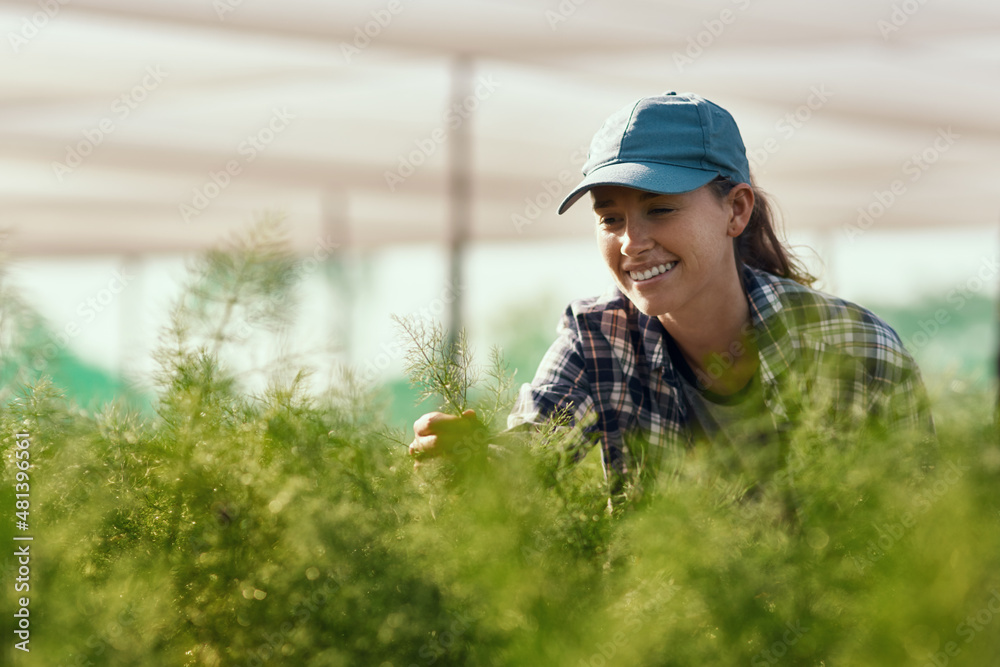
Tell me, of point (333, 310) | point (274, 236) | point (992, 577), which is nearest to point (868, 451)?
point (992, 577)

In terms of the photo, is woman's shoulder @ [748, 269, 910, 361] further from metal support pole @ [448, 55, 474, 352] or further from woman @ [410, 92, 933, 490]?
metal support pole @ [448, 55, 474, 352]

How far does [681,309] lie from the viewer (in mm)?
991

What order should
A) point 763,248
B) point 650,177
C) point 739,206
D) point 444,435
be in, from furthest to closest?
point 763,248, point 739,206, point 650,177, point 444,435

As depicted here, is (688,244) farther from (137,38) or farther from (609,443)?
(137,38)

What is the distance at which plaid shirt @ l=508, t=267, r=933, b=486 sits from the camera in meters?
0.83

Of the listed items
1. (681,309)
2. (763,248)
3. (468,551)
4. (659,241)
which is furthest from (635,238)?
(468,551)

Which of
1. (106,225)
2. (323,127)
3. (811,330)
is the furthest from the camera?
(106,225)

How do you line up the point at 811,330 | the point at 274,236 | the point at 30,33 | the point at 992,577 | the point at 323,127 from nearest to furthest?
the point at 992,577
the point at 274,236
the point at 811,330
the point at 30,33
the point at 323,127

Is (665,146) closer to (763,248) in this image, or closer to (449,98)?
(763,248)

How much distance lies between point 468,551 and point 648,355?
0.70 metres

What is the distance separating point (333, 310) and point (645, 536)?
77 centimetres

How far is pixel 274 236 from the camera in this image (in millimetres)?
630

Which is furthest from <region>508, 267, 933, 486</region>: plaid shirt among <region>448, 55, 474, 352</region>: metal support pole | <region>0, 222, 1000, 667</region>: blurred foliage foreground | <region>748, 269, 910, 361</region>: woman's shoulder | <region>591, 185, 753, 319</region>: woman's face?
<region>448, 55, 474, 352</region>: metal support pole

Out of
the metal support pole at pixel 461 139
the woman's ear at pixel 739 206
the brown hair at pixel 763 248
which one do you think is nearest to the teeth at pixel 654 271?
the woman's ear at pixel 739 206
